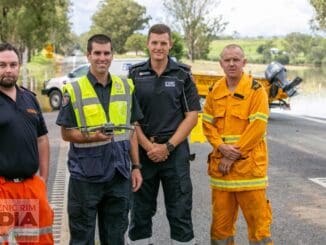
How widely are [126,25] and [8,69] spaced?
9697 cm

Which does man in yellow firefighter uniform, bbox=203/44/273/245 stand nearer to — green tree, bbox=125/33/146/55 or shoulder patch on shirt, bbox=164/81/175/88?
shoulder patch on shirt, bbox=164/81/175/88

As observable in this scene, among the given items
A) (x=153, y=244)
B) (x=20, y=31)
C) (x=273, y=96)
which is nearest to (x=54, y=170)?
(x=153, y=244)

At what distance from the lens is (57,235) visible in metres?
6.26

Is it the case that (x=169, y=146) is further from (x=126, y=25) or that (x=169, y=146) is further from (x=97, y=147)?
(x=126, y=25)

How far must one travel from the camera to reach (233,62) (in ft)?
16.3

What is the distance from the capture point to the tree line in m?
29.4

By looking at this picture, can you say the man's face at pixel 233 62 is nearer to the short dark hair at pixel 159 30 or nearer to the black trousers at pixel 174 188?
the short dark hair at pixel 159 30

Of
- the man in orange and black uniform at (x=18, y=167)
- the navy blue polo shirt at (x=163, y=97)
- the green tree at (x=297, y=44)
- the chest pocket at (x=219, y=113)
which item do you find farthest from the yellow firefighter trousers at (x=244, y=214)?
the green tree at (x=297, y=44)

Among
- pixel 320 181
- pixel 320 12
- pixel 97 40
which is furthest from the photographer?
pixel 320 12

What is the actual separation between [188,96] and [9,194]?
184 centimetres

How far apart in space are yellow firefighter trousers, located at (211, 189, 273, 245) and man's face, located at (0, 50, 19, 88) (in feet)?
6.89

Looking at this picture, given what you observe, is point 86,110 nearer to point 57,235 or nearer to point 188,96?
point 188,96

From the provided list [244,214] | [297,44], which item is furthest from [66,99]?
[297,44]

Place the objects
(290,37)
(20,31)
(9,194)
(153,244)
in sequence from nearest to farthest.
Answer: (9,194)
(153,244)
(20,31)
(290,37)
